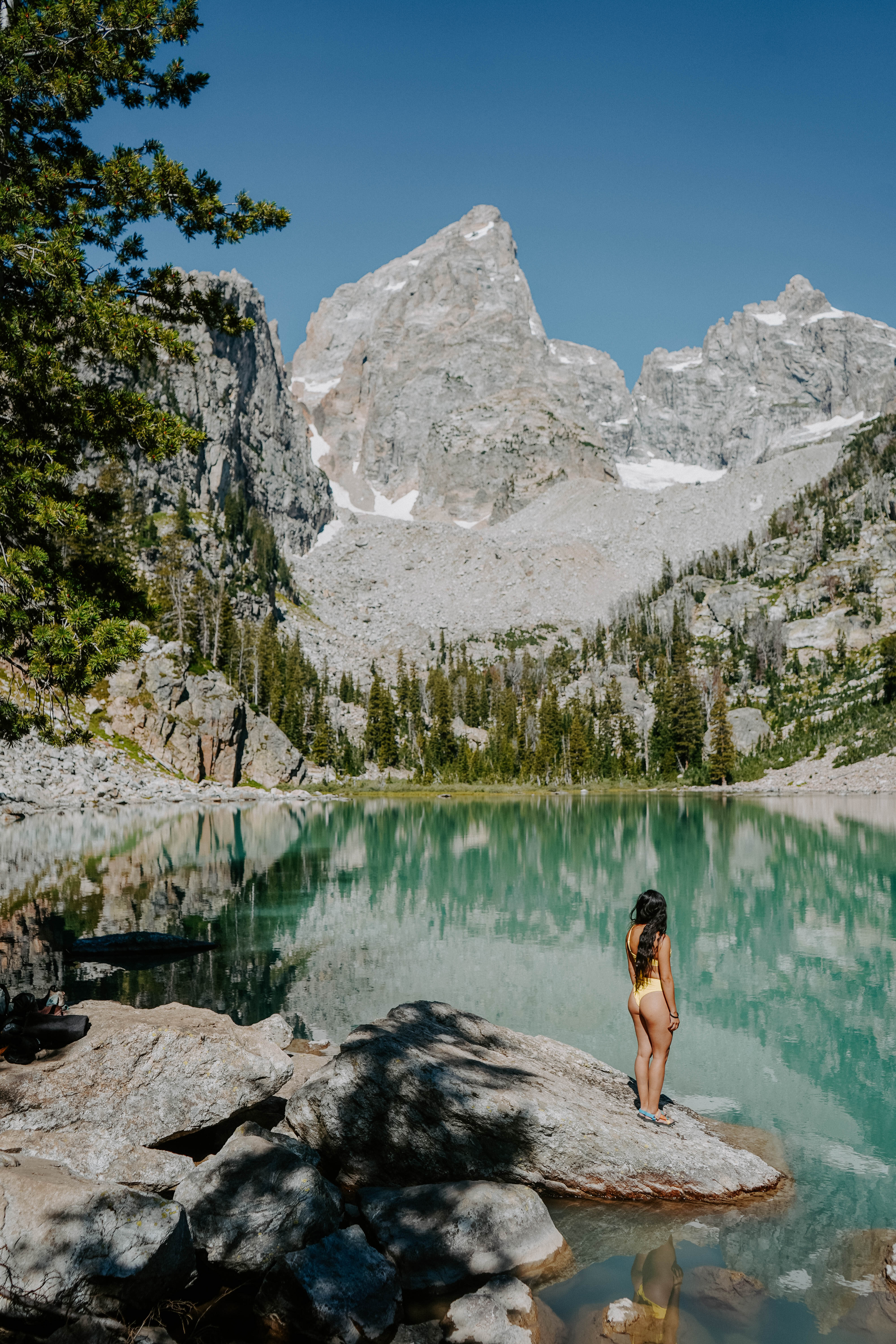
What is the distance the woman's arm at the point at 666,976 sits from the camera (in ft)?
25.6

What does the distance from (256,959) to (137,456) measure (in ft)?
395

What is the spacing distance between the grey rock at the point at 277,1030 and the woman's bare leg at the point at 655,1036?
199 inches

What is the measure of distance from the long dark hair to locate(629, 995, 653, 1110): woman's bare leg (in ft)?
0.93

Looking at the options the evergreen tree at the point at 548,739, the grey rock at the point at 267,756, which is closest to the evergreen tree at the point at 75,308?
the grey rock at the point at 267,756

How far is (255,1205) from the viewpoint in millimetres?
5746

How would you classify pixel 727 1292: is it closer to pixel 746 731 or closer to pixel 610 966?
pixel 610 966

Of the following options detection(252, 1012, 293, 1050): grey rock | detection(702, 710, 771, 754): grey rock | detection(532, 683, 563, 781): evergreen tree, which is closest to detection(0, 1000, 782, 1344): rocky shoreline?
detection(252, 1012, 293, 1050): grey rock

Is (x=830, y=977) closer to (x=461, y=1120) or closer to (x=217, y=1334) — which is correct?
(x=461, y=1120)

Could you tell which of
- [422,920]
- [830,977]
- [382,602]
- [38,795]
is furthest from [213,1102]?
[382,602]

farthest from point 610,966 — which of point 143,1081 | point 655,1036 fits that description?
point 143,1081

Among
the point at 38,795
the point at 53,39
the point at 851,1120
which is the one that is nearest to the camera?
the point at 851,1120

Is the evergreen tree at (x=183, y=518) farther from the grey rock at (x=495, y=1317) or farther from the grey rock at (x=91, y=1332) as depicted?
the grey rock at (x=495, y=1317)

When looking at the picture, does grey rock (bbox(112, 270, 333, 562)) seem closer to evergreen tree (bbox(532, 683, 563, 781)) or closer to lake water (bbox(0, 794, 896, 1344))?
evergreen tree (bbox(532, 683, 563, 781))

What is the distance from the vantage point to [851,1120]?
30.1ft
